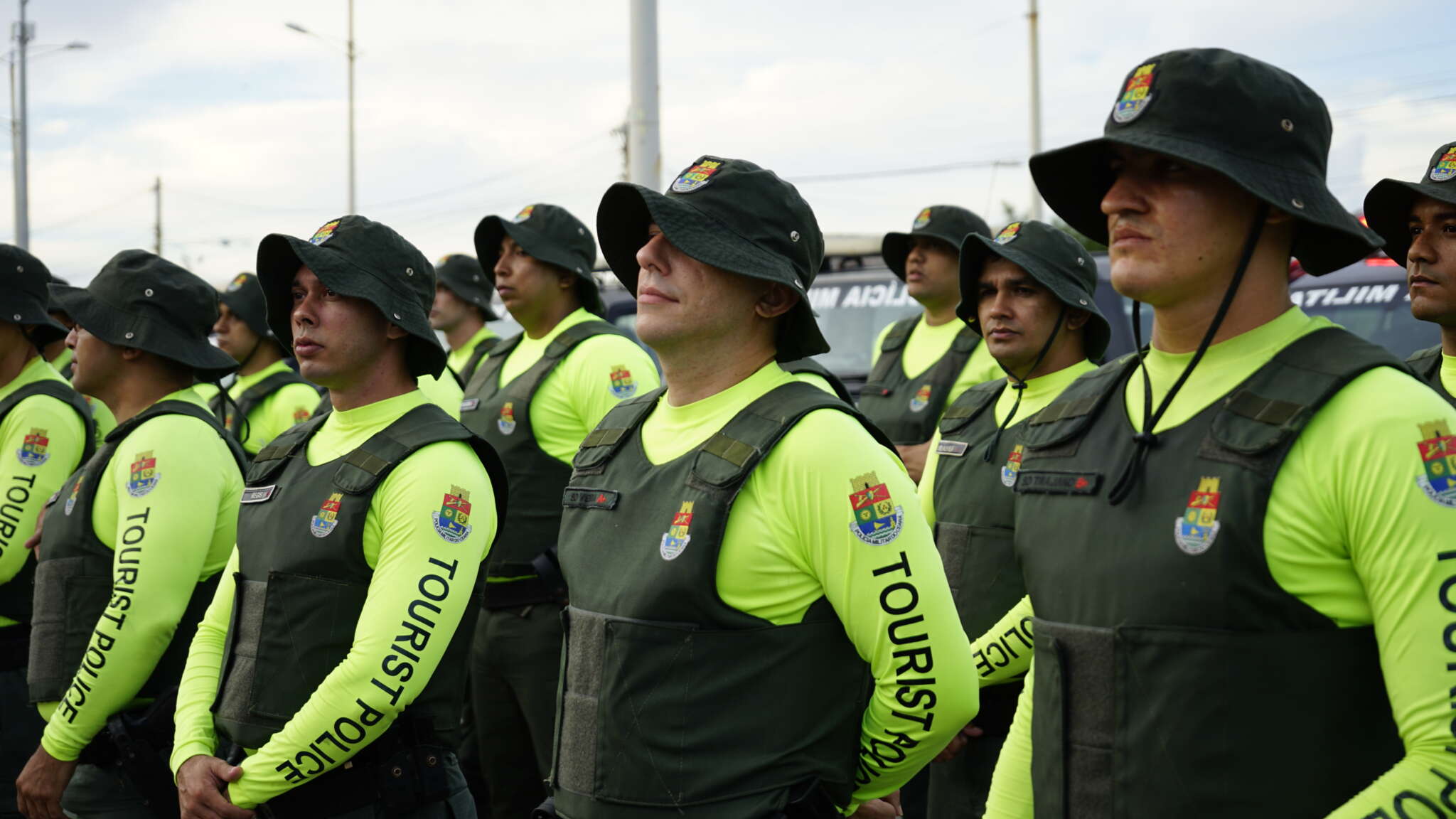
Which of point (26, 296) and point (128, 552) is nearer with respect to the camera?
point (128, 552)

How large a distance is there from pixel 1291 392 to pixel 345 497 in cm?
241

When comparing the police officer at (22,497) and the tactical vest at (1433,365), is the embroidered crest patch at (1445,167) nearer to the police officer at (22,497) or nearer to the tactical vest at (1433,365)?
the tactical vest at (1433,365)

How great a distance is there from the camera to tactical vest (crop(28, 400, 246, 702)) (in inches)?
169

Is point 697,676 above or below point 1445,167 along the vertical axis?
Answer: below

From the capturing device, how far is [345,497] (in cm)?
351

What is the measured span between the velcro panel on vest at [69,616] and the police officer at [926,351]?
339 centimetres

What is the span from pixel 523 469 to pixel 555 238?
4.21 feet

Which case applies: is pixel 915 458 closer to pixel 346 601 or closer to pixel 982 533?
pixel 982 533

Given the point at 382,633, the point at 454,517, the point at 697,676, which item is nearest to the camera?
the point at 697,676

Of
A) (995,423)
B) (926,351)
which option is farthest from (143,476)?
(926,351)

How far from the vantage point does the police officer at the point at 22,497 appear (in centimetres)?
489

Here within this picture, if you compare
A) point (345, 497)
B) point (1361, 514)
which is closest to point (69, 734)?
point (345, 497)

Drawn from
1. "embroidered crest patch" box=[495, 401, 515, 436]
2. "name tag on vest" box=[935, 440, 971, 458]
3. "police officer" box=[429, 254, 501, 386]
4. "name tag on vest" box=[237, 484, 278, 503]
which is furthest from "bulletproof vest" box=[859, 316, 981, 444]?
"name tag on vest" box=[237, 484, 278, 503]

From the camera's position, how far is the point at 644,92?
447 inches
